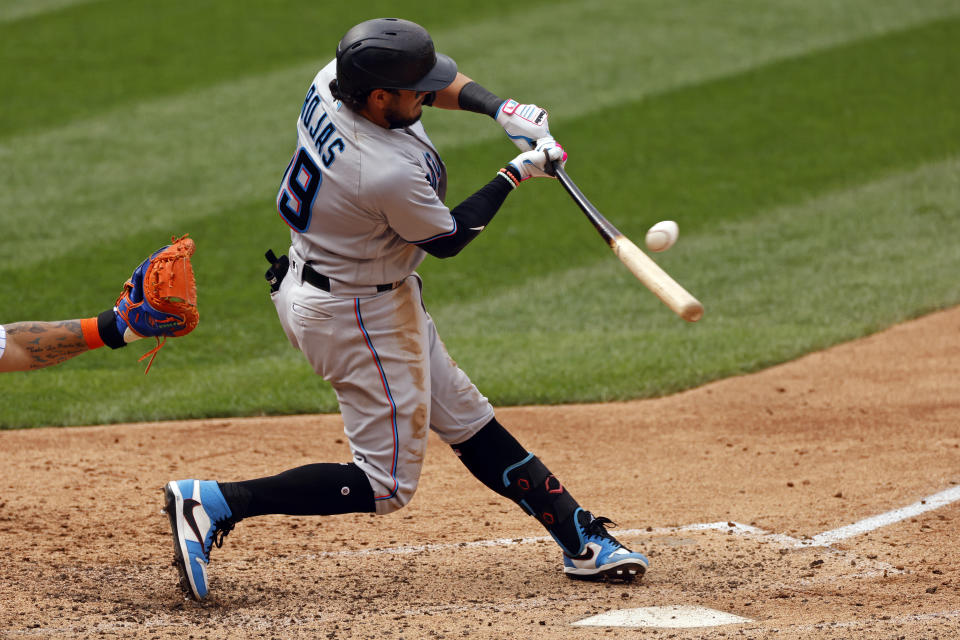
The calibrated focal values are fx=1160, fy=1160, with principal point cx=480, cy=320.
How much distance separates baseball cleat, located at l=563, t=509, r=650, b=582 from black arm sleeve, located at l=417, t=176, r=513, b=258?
1.01 meters

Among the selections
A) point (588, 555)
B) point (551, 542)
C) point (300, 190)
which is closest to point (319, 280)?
point (300, 190)

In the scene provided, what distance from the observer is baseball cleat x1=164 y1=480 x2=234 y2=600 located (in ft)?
11.2

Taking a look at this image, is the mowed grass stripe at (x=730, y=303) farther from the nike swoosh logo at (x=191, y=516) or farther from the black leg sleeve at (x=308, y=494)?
the nike swoosh logo at (x=191, y=516)

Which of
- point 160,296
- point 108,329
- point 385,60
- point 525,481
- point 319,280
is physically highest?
point 385,60

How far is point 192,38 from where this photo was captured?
11.4 meters

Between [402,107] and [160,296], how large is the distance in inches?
38.1

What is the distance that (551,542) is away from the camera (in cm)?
416

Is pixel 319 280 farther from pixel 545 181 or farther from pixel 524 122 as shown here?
pixel 545 181

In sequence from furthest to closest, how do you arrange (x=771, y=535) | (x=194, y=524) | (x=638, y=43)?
1. (x=638, y=43)
2. (x=771, y=535)
3. (x=194, y=524)

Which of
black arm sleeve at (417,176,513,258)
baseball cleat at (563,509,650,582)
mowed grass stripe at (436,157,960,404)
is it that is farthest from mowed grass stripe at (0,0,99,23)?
baseball cleat at (563,509,650,582)

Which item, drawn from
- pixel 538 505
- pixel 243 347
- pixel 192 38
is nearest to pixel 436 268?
pixel 243 347

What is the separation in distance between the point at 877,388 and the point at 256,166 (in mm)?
5112

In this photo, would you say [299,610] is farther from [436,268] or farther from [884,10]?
[884,10]

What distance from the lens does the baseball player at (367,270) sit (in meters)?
3.23
